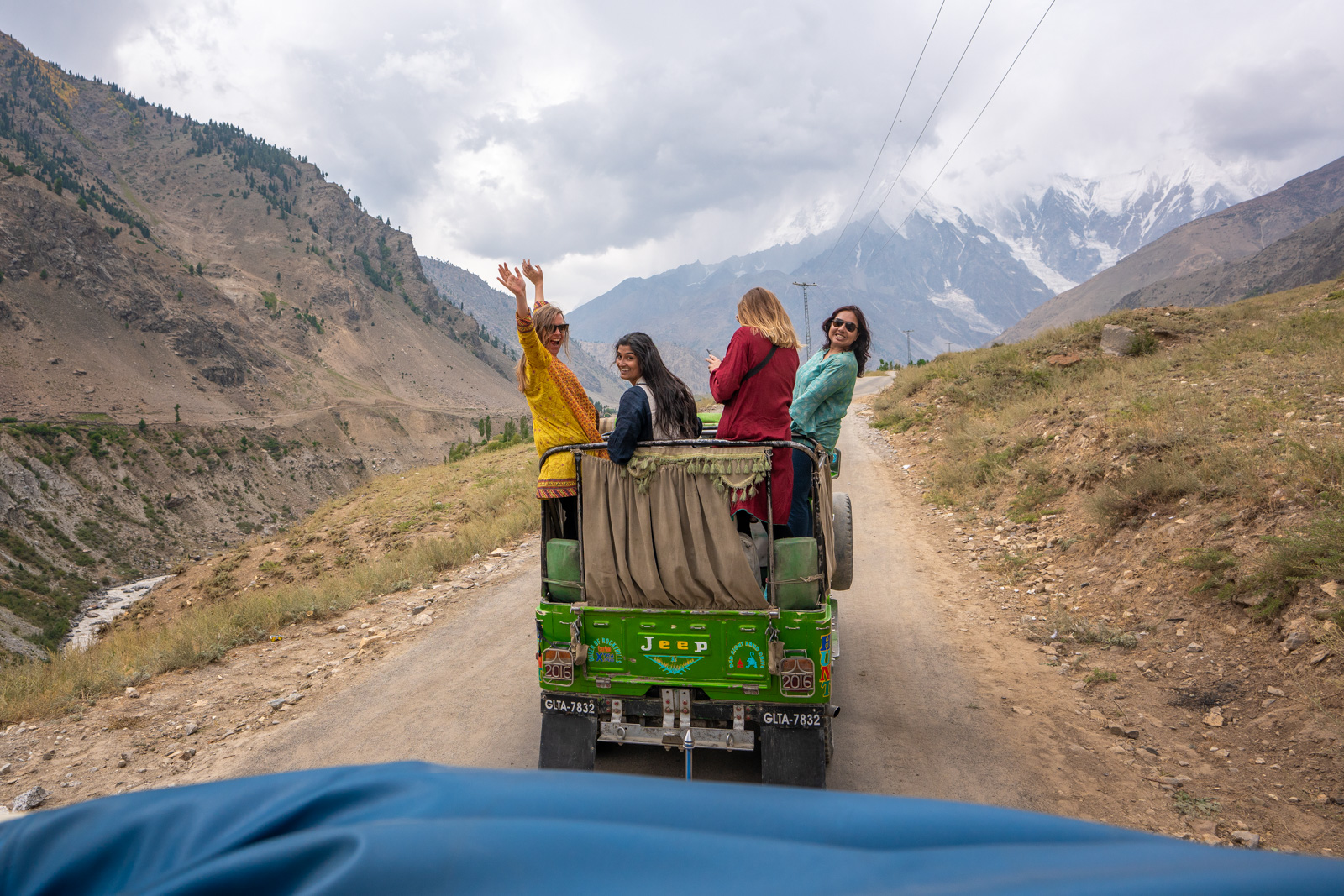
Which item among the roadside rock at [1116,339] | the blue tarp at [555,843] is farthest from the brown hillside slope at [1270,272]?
the blue tarp at [555,843]

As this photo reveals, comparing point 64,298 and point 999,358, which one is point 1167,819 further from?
point 64,298

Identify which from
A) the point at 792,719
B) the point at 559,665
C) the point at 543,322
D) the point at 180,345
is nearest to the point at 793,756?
the point at 792,719

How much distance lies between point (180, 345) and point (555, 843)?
96.4 metres

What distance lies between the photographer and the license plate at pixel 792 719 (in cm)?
373

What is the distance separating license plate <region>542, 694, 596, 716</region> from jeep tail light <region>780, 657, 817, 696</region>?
1.09 metres

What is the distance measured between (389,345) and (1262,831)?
424 ft

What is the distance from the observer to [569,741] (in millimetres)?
3939

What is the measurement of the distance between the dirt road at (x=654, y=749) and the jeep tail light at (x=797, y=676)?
2.74ft

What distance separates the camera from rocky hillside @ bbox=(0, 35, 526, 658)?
48.2 m

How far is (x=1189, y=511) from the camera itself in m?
6.86

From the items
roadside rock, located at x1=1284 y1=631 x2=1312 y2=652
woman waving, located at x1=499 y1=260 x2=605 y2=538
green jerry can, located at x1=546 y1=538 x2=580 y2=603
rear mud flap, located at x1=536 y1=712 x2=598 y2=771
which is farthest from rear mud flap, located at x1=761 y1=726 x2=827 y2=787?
roadside rock, located at x1=1284 y1=631 x2=1312 y2=652

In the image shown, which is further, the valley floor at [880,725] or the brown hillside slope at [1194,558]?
the brown hillside slope at [1194,558]

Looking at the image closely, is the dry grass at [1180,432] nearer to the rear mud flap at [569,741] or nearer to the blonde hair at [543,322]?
the rear mud flap at [569,741]

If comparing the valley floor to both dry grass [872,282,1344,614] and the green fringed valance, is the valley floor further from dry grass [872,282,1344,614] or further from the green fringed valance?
the green fringed valance
